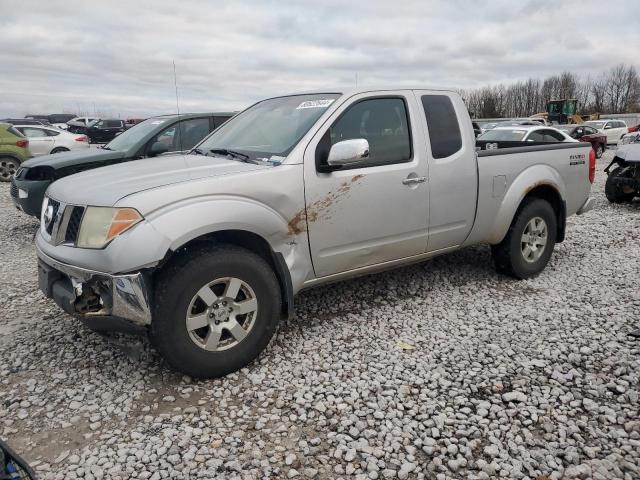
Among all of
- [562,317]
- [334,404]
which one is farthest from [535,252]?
[334,404]

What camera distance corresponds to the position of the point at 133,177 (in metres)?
3.28

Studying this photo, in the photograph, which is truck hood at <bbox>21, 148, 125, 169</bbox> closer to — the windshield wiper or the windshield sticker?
the windshield wiper

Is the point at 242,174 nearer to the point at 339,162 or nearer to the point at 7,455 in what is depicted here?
the point at 339,162

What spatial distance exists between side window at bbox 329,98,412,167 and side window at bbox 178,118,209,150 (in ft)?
13.2

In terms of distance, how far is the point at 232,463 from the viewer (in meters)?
2.47

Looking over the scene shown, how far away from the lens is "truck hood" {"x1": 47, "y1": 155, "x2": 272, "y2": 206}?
9.91ft

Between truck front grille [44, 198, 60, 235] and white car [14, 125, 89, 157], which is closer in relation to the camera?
truck front grille [44, 198, 60, 235]

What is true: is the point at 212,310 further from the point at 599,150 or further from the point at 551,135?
the point at 599,150

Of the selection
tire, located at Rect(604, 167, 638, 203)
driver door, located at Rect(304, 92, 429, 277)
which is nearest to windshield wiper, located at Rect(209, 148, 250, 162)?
driver door, located at Rect(304, 92, 429, 277)

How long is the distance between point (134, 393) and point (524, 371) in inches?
101

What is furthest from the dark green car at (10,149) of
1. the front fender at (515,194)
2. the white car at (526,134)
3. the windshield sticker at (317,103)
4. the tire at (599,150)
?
the tire at (599,150)

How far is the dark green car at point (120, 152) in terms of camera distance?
22.0 feet

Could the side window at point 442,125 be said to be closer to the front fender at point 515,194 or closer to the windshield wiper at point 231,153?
the front fender at point 515,194

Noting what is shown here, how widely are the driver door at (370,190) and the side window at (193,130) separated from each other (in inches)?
160
